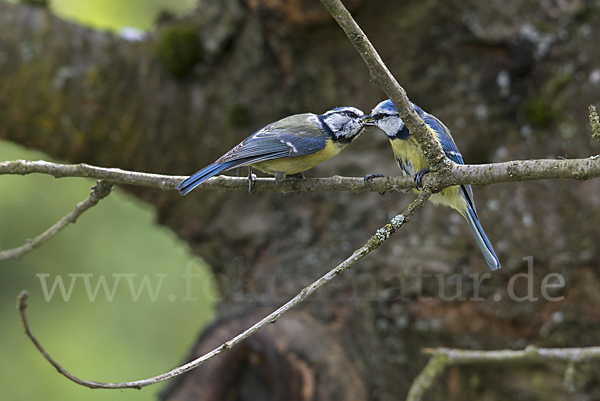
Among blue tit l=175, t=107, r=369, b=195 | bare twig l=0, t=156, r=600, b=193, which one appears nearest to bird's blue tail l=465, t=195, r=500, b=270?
blue tit l=175, t=107, r=369, b=195

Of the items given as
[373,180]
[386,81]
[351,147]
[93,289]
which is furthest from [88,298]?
[386,81]

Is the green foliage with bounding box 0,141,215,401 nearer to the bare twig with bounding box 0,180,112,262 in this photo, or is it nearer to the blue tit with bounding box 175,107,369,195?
the blue tit with bounding box 175,107,369,195

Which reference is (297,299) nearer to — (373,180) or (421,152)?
(373,180)

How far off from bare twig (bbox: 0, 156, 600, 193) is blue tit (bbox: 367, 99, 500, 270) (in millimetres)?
474

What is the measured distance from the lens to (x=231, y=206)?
293cm

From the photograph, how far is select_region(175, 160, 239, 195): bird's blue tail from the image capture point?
60.0 inches

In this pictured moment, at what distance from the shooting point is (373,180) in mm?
1435

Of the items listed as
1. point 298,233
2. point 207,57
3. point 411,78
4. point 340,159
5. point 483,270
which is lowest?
point 483,270

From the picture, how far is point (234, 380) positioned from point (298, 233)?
0.81 metres

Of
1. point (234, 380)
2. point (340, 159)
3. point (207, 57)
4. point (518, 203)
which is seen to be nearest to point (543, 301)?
point (518, 203)

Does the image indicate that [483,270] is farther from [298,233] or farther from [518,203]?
[298,233]

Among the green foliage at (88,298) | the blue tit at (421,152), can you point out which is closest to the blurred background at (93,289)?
the green foliage at (88,298)

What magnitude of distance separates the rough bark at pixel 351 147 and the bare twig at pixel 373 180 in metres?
1.01

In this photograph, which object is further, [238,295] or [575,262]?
[238,295]
